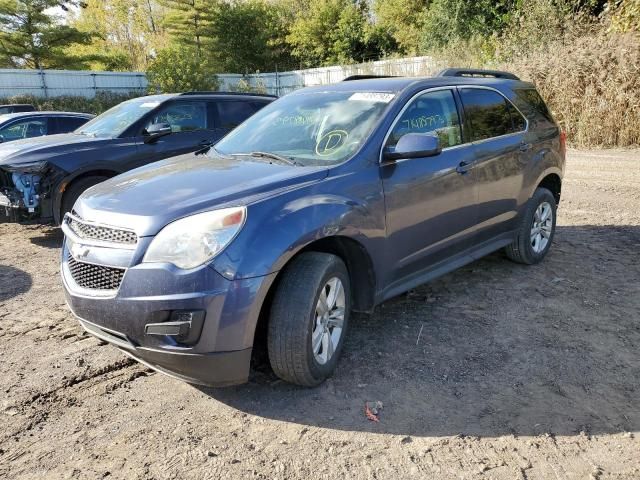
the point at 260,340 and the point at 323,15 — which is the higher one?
the point at 323,15

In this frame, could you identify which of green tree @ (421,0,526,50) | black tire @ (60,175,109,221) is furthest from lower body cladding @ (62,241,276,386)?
green tree @ (421,0,526,50)

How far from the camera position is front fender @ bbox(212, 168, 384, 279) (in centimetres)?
278

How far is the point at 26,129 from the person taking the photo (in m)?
10.1

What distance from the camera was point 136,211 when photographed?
2973mm

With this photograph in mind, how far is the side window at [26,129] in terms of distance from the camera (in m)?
9.99

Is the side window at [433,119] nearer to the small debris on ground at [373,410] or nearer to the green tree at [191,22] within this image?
the small debris on ground at [373,410]

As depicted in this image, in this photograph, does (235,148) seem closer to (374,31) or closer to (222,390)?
(222,390)

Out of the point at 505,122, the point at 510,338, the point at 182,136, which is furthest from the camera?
the point at 182,136

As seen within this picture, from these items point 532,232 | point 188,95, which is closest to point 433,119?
point 532,232

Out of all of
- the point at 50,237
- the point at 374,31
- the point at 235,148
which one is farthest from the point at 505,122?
the point at 374,31

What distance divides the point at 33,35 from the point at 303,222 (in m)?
37.5

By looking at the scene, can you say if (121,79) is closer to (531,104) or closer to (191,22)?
(191,22)

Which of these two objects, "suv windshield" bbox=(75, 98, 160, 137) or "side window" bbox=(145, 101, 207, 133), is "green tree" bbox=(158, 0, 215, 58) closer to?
"suv windshield" bbox=(75, 98, 160, 137)

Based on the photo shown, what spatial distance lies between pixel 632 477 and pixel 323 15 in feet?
138
